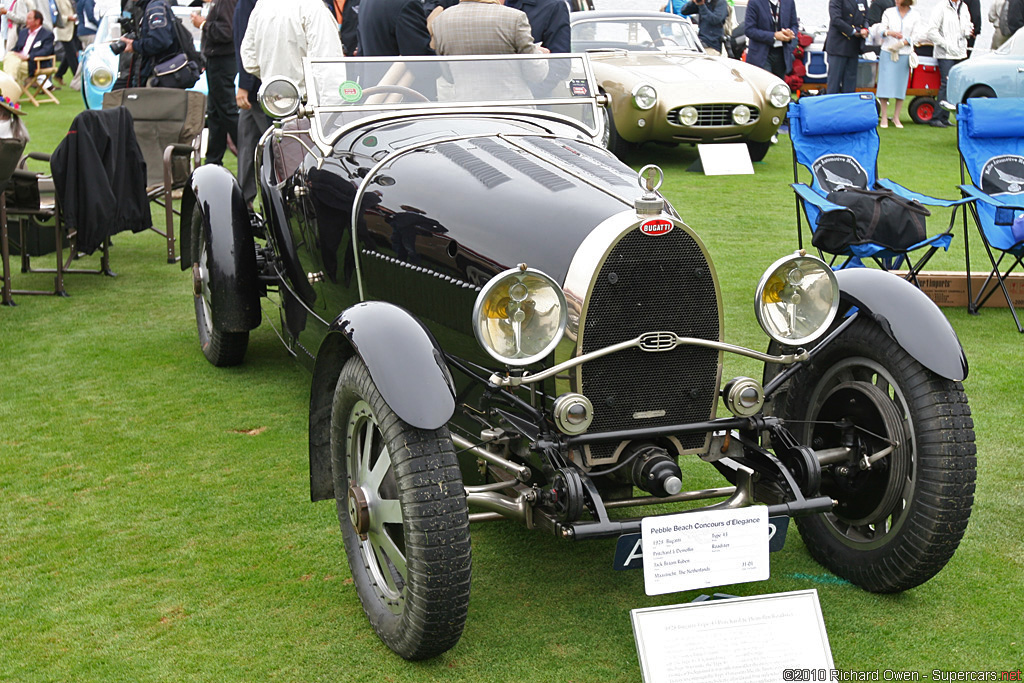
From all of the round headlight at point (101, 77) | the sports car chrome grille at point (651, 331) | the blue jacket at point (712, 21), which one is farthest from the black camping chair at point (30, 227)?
the blue jacket at point (712, 21)

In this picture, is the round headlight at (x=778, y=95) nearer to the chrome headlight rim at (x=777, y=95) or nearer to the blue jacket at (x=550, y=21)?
the chrome headlight rim at (x=777, y=95)

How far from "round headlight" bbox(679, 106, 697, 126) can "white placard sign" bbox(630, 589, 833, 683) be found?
28.4 ft

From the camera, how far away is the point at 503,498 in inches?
118

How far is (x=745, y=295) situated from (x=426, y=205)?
144 inches

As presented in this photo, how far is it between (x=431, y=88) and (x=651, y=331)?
6.15ft

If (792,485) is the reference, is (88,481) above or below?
below

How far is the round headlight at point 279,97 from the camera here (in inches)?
178

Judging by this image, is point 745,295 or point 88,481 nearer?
point 88,481

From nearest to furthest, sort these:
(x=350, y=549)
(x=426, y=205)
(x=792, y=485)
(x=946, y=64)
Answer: (x=792, y=485)
(x=350, y=549)
(x=426, y=205)
(x=946, y=64)

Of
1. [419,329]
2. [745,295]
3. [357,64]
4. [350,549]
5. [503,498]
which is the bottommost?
[745,295]

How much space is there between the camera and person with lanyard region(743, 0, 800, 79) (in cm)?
1338

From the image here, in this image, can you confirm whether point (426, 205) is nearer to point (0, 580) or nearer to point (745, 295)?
point (0, 580)

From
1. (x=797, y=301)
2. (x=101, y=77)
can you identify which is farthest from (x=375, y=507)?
(x=101, y=77)

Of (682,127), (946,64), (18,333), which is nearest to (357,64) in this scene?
(18,333)
